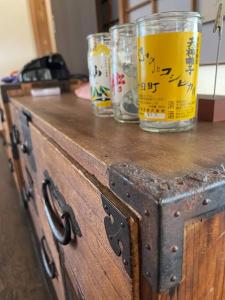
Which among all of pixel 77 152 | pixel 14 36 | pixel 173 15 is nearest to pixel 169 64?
pixel 173 15

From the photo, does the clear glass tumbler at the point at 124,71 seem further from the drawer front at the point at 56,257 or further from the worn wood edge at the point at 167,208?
the drawer front at the point at 56,257

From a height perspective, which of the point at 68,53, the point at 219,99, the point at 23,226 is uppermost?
the point at 68,53

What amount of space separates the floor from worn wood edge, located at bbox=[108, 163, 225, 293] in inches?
33.8

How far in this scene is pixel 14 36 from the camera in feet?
8.68

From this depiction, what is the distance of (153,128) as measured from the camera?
355mm

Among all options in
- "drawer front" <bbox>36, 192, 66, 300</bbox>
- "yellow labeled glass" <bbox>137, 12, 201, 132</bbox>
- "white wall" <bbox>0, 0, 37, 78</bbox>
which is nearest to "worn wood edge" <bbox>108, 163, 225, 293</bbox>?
"yellow labeled glass" <bbox>137, 12, 201, 132</bbox>

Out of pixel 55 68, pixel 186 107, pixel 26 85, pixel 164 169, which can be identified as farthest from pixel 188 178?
pixel 55 68

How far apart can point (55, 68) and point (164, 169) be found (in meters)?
1.13

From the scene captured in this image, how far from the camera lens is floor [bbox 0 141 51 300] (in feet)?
3.03

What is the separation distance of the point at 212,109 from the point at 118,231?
0.90ft

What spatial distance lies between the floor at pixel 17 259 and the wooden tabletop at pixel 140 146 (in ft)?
2.51

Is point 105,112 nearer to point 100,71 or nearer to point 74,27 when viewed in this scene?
point 100,71

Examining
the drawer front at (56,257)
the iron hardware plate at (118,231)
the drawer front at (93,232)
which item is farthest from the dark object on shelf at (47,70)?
the iron hardware plate at (118,231)

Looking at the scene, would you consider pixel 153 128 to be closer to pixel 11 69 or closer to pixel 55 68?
pixel 55 68
